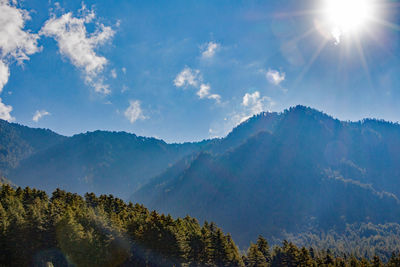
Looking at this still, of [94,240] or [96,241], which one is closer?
[94,240]

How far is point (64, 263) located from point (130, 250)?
12.5 meters

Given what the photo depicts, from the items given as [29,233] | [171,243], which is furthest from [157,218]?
[29,233]

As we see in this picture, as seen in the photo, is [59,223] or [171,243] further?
[171,243]

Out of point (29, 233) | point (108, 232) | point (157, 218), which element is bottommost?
point (29, 233)

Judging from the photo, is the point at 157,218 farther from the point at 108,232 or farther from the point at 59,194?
the point at 59,194

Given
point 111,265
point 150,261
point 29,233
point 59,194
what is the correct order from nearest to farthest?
point 29,233 < point 111,265 < point 150,261 < point 59,194

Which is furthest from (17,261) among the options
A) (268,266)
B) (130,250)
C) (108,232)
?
(268,266)

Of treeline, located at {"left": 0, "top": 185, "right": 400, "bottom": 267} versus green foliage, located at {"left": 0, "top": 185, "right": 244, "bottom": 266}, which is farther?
treeline, located at {"left": 0, "top": 185, "right": 400, "bottom": 267}

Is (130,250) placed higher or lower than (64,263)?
higher

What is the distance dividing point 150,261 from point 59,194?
117ft

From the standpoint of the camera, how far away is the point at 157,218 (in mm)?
57594

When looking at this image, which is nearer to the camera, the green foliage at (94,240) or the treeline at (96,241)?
the green foliage at (94,240)

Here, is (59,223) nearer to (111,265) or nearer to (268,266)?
(111,265)

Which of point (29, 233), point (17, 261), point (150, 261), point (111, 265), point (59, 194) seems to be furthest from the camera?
point (59, 194)
